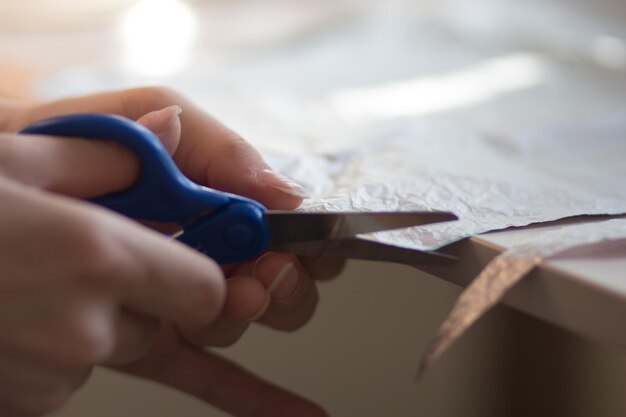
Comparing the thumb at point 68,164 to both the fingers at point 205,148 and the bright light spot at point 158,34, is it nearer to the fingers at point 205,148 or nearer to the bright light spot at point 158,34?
the fingers at point 205,148

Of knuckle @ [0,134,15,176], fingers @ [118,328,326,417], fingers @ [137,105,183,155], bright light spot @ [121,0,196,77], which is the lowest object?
fingers @ [118,328,326,417]

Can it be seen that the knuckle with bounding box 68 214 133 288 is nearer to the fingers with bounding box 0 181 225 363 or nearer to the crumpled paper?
the fingers with bounding box 0 181 225 363

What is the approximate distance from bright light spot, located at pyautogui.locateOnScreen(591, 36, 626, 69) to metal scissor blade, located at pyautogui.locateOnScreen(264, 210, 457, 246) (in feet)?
2.11

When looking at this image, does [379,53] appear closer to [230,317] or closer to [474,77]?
[474,77]

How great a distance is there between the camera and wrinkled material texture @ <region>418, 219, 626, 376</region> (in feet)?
1.40

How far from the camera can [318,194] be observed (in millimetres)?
613

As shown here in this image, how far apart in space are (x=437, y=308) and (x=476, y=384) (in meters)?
0.15

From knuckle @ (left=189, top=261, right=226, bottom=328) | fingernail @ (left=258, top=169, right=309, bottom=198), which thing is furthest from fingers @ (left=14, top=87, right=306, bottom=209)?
knuckle @ (left=189, top=261, right=226, bottom=328)

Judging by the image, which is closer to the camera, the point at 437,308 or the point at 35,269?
the point at 35,269

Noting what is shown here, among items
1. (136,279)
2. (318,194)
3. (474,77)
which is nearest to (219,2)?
(474,77)

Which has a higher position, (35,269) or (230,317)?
(35,269)

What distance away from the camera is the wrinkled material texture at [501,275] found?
428mm

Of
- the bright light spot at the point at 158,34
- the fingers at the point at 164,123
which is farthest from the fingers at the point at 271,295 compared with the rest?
the bright light spot at the point at 158,34

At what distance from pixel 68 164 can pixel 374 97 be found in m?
0.59
